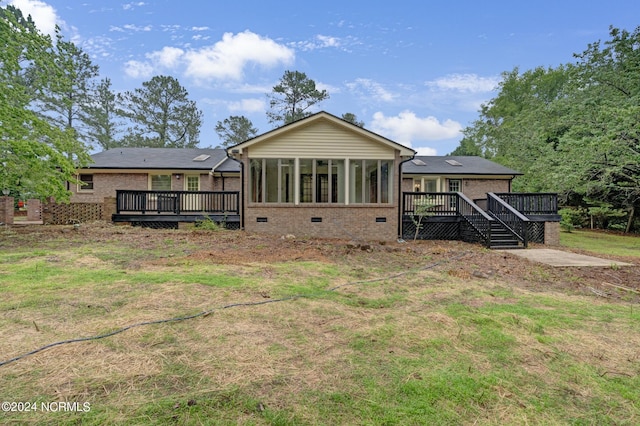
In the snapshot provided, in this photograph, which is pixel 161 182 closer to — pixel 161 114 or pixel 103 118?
pixel 103 118

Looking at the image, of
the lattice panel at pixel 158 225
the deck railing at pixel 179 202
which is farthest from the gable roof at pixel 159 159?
the lattice panel at pixel 158 225

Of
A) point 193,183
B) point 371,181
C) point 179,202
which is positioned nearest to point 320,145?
point 371,181

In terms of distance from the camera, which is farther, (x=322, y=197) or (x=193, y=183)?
(x=193, y=183)

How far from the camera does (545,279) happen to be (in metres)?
6.65

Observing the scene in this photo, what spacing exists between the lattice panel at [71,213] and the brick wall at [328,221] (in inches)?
317

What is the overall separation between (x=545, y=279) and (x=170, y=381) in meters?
7.11

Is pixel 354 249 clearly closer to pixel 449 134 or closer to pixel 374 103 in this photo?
pixel 374 103

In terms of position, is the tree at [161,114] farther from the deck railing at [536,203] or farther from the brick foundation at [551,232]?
the brick foundation at [551,232]

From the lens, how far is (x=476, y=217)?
41.5 feet

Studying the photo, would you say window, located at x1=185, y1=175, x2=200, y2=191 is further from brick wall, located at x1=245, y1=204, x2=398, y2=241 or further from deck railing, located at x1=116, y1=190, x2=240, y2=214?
brick wall, located at x1=245, y1=204, x2=398, y2=241

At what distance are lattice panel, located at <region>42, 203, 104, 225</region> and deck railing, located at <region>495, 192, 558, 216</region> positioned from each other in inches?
712

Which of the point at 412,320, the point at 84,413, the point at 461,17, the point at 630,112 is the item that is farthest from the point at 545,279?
the point at 461,17

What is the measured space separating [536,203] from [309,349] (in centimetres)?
1403

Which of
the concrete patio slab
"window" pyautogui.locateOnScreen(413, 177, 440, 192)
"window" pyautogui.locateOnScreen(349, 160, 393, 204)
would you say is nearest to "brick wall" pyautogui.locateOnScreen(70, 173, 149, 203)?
"window" pyautogui.locateOnScreen(349, 160, 393, 204)
